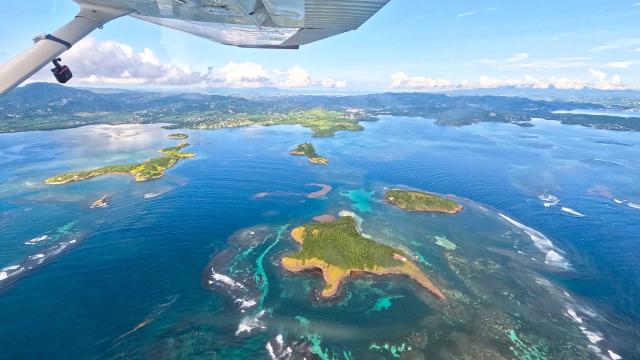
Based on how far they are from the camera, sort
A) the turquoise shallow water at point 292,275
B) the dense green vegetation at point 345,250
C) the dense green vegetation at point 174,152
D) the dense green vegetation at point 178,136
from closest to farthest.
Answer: the turquoise shallow water at point 292,275 < the dense green vegetation at point 345,250 < the dense green vegetation at point 174,152 < the dense green vegetation at point 178,136

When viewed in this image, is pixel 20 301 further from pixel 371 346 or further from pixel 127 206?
pixel 371 346

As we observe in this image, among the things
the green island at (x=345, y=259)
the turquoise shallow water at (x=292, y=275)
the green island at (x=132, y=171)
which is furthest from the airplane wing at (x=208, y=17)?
the green island at (x=132, y=171)

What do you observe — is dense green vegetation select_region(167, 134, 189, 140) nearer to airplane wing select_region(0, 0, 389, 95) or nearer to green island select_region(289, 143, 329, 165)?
green island select_region(289, 143, 329, 165)

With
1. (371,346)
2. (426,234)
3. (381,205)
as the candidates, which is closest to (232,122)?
(381,205)

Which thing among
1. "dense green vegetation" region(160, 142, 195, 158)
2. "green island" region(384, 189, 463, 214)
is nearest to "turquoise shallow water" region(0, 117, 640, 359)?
"green island" region(384, 189, 463, 214)

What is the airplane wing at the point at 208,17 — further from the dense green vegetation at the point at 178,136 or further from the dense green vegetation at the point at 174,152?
the dense green vegetation at the point at 178,136
